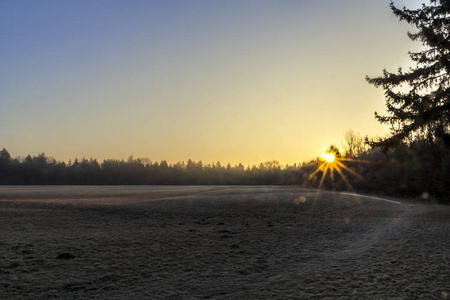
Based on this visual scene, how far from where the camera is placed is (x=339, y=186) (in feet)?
136

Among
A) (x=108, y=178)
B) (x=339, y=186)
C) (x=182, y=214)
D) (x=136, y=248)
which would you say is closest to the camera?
(x=136, y=248)

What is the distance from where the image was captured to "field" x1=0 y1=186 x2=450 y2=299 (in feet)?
16.7

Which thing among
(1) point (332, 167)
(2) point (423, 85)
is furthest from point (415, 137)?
(1) point (332, 167)

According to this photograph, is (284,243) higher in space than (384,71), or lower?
lower

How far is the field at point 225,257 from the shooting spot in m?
5.10

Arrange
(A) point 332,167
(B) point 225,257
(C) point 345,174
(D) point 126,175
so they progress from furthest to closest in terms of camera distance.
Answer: (D) point 126,175
(A) point 332,167
(C) point 345,174
(B) point 225,257

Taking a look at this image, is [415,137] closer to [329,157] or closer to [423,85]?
[423,85]

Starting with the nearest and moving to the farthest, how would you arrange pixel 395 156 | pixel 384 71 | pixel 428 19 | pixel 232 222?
pixel 232 222 → pixel 428 19 → pixel 384 71 → pixel 395 156

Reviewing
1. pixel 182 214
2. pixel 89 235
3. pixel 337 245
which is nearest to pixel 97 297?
pixel 89 235

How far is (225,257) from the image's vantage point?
7.13 m

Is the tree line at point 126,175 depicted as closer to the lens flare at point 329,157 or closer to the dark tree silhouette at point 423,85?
the lens flare at point 329,157

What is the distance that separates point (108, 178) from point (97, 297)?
344 feet

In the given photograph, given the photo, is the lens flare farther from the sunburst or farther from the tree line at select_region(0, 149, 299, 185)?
the tree line at select_region(0, 149, 299, 185)

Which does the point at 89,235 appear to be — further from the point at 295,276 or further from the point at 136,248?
the point at 295,276
